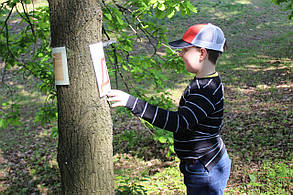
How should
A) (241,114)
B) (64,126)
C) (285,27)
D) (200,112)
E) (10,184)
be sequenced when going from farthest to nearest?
(285,27)
(241,114)
(10,184)
(64,126)
(200,112)

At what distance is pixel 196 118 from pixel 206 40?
1.86 feet

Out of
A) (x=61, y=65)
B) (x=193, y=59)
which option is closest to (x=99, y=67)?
(x=61, y=65)

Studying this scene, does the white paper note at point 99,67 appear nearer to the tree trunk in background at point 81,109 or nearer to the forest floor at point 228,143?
the tree trunk in background at point 81,109

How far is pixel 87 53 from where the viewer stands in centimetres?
190

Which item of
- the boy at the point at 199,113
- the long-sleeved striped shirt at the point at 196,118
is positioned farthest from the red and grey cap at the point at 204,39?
the long-sleeved striped shirt at the point at 196,118

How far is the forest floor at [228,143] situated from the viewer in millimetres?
4328

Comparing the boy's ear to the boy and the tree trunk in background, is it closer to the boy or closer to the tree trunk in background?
the boy

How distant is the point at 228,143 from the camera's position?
5727 mm

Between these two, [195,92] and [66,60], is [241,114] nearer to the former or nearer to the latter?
[195,92]

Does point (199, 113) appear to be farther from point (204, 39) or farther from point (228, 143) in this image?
point (228, 143)

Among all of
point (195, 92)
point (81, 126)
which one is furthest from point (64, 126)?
point (195, 92)

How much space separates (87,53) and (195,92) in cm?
81

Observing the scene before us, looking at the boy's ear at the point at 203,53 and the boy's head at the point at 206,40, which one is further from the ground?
the boy's head at the point at 206,40

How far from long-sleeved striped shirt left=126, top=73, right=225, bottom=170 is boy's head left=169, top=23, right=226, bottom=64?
0.61ft
